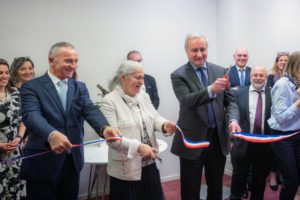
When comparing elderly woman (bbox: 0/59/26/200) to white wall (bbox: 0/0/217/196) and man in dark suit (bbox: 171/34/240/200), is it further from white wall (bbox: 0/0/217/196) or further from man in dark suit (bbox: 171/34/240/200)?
man in dark suit (bbox: 171/34/240/200)

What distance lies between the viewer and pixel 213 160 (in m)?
2.01

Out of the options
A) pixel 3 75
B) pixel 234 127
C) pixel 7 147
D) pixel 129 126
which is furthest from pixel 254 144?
pixel 3 75

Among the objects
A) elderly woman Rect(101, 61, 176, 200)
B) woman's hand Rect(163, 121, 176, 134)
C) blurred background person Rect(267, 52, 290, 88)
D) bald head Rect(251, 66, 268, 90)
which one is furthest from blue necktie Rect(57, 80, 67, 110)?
blurred background person Rect(267, 52, 290, 88)

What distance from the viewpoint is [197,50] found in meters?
1.92

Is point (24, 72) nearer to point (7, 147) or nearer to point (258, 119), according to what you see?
point (7, 147)

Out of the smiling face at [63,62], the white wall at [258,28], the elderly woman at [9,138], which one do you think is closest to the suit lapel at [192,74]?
the smiling face at [63,62]

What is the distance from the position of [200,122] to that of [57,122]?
3.30 feet

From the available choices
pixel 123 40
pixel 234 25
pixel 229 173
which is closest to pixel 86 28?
pixel 123 40

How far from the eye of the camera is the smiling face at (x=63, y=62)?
1.72 metres

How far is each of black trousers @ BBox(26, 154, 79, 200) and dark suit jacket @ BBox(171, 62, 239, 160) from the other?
79 centimetres

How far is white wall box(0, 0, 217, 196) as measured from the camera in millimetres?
3289

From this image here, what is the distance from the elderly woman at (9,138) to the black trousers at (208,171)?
157 centimetres

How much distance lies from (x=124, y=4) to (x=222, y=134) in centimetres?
267

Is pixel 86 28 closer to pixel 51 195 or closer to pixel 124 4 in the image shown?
pixel 124 4
